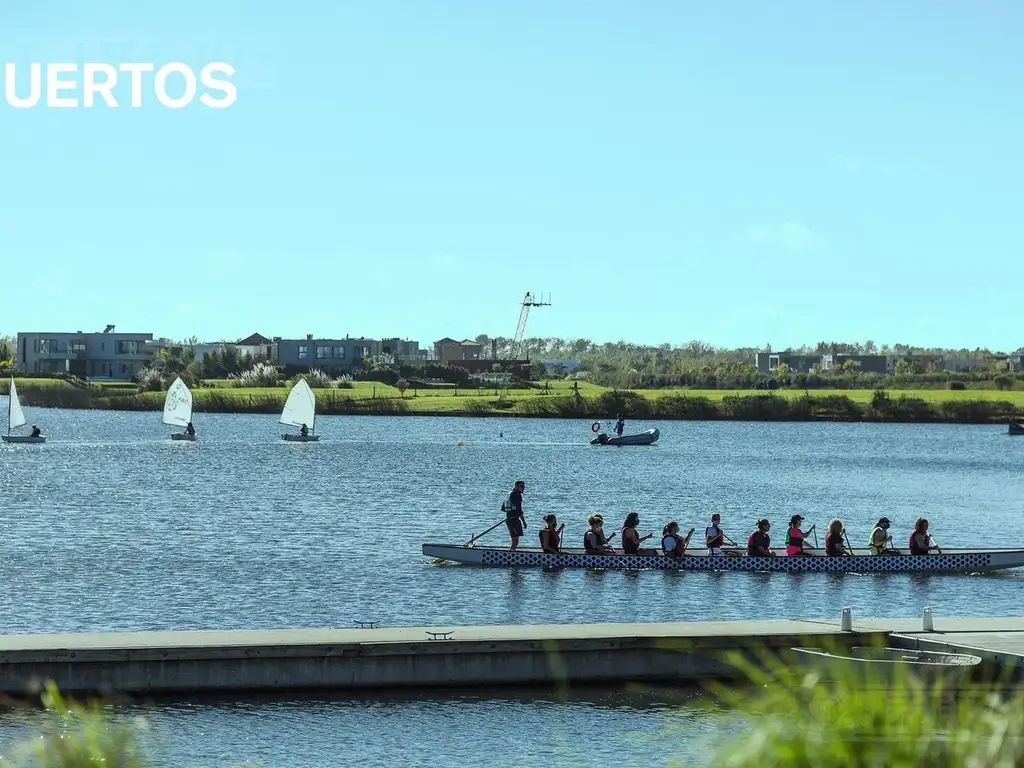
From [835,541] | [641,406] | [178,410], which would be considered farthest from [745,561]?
[641,406]

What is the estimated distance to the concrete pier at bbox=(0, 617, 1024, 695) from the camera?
22.8 meters

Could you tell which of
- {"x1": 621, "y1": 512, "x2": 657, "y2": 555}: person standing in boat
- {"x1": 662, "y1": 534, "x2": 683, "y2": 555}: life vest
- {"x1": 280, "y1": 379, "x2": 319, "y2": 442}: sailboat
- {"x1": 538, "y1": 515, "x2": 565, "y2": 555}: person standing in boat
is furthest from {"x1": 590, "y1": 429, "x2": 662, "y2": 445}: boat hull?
{"x1": 662, "y1": 534, "x2": 683, "y2": 555}: life vest

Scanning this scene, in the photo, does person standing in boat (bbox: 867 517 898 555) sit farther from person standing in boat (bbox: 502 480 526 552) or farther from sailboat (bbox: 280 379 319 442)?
sailboat (bbox: 280 379 319 442)

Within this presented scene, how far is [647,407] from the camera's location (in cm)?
19175

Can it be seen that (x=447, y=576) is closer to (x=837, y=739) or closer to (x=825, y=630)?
(x=825, y=630)

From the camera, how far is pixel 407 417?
186m

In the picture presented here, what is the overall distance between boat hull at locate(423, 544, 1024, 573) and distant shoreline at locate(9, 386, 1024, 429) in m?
141

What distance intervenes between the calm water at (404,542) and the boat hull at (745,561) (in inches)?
13.1

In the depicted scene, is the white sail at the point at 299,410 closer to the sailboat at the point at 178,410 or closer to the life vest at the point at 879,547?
the sailboat at the point at 178,410

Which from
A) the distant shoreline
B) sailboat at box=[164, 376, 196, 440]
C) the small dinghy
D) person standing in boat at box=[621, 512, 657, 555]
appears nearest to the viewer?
the small dinghy

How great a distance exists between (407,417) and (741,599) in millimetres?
149793

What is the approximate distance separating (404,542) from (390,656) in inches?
1139

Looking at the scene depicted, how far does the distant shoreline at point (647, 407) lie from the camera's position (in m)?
188

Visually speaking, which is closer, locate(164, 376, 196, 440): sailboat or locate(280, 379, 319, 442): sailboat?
locate(280, 379, 319, 442): sailboat
